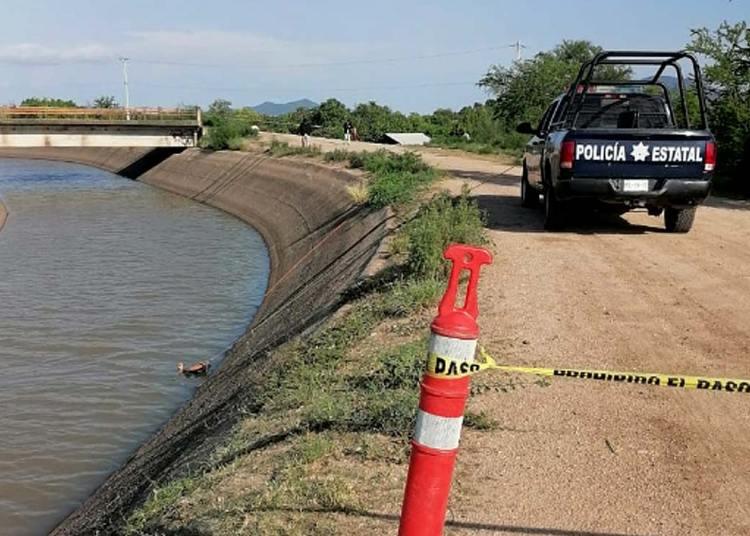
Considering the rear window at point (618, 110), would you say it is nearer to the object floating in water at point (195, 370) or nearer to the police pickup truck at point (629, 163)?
the police pickup truck at point (629, 163)

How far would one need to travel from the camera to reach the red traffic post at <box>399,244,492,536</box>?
3.10 m

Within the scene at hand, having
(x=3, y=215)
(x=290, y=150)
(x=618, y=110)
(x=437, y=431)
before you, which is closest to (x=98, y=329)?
(x=618, y=110)

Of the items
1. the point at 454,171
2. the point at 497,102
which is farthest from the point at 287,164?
the point at 497,102

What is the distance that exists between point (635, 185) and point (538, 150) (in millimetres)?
2858

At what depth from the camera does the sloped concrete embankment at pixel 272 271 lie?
319 inches

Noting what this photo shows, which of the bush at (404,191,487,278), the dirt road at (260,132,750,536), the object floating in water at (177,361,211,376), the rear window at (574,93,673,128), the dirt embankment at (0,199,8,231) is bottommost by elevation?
the dirt embankment at (0,199,8,231)

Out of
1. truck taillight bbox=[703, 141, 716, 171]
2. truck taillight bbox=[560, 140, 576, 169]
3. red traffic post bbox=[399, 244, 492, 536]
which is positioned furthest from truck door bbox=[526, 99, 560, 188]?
red traffic post bbox=[399, 244, 492, 536]

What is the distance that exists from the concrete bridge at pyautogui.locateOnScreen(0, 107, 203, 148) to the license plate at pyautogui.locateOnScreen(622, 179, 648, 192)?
40548 millimetres

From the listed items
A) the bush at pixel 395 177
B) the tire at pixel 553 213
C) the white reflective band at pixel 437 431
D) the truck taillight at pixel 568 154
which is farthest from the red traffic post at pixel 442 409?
the bush at pixel 395 177

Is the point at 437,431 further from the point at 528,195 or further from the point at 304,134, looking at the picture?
the point at 304,134

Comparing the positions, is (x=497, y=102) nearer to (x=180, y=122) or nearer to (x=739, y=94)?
(x=180, y=122)

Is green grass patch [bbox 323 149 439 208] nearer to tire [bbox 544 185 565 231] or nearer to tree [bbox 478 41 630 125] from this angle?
tire [bbox 544 185 565 231]

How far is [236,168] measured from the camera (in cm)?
4153

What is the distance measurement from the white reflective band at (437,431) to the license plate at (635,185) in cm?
853
